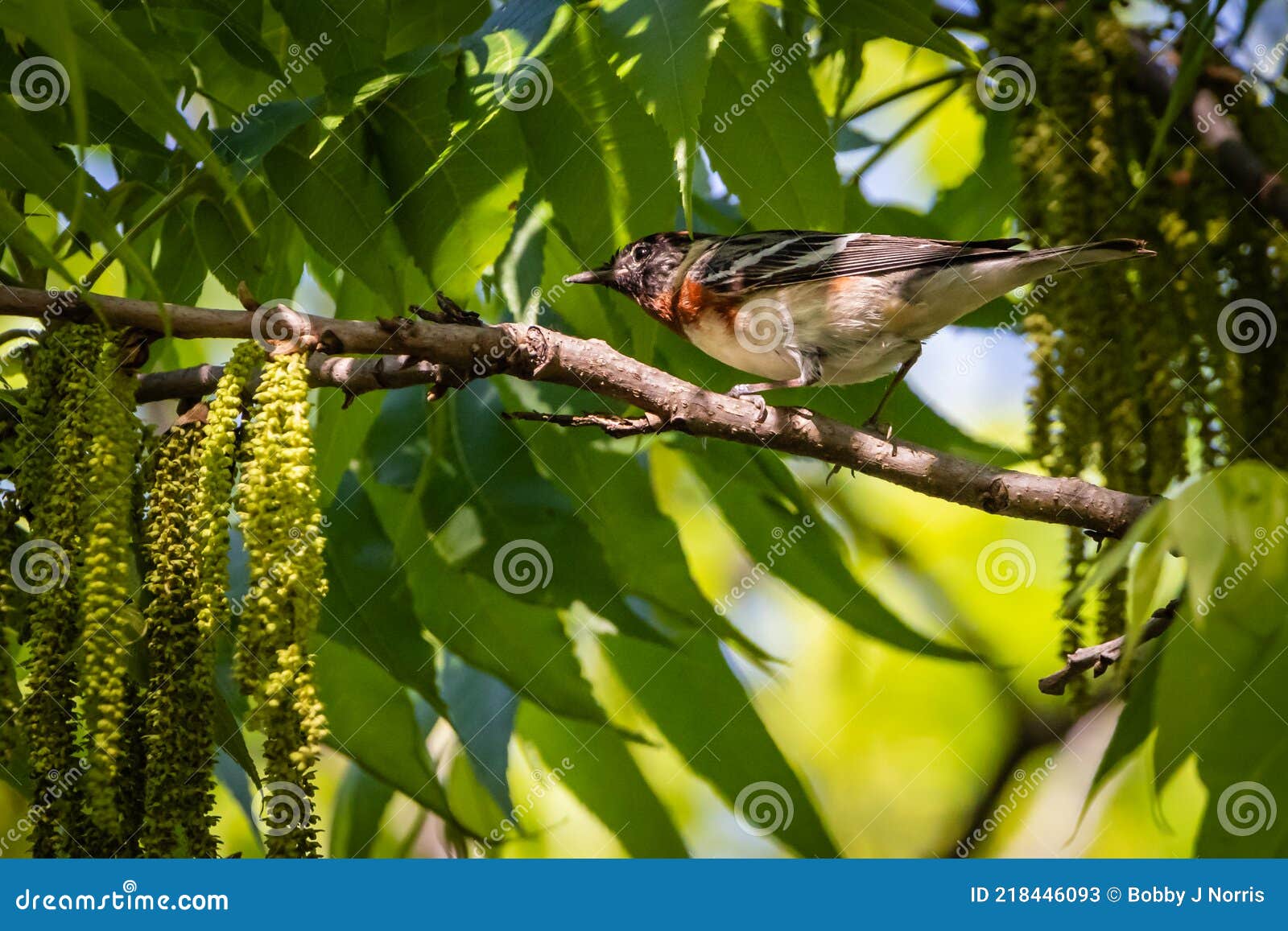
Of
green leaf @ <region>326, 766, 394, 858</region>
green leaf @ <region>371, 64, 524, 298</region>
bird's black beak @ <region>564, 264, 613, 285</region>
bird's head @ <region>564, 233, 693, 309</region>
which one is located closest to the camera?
green leaf @ <region>371, 64, 524, 298</region>

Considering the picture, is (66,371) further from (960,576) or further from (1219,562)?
(960,576)

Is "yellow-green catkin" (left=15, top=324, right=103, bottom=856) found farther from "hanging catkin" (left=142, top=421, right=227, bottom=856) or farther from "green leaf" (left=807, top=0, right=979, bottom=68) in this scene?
"green leaf" (left=807, top=0, right=979, bottom=68)

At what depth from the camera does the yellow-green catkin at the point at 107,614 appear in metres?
1.61

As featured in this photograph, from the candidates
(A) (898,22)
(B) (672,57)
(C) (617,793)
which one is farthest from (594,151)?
(C) (617,793)

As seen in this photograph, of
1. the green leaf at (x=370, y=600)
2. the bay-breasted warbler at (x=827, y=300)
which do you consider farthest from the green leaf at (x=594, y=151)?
the green leaf at (x=370, y=600)

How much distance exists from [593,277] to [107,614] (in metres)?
1.71

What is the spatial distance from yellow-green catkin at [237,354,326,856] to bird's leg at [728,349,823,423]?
4.73ft

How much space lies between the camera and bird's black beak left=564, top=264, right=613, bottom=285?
2877 mm

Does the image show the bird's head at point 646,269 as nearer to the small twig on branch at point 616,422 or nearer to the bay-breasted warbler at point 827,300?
the bay-breasted warbler at point 827,300

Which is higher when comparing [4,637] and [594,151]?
[594,151]

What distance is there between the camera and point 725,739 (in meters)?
3.18

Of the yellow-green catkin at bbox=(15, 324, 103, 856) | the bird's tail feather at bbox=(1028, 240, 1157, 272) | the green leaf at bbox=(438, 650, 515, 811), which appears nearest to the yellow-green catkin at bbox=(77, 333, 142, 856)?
Result: the yellow-green catkin at bbox=(15, 324, 103, 856)

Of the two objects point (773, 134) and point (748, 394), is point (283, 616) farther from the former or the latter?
point (748, 394)

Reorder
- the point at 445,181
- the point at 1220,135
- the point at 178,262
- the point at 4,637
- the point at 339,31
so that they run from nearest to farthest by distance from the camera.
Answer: the point at 4,637
the point at 445,181
the point at 339,31
the point at 178,262
the point at 1220,135
